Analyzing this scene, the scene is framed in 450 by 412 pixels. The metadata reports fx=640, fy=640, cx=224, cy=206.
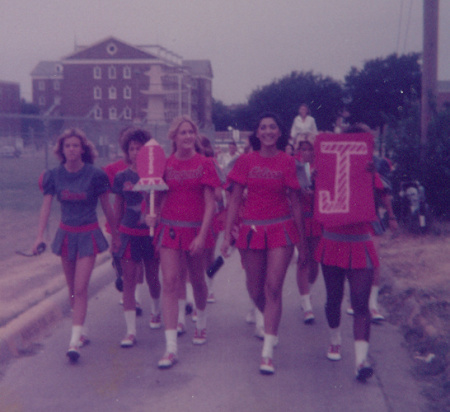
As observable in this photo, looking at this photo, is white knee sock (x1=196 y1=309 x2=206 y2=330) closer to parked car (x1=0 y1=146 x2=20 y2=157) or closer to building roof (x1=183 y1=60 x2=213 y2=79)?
parked car (x1=0 y1=146 x2=20 y2=157)

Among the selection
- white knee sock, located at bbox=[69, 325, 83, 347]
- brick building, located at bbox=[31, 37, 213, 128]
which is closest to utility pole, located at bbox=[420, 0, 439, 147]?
white knee sock, located at bbox=[69, 325, 83, 347]

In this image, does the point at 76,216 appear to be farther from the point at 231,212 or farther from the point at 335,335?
A: the point at 335,335

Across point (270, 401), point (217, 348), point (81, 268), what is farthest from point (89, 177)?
point (270, 401)

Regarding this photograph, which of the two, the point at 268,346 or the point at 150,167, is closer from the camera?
the point at 268,346

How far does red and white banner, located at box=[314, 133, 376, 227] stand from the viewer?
16.4 ft

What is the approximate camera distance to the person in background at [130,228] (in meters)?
5.96

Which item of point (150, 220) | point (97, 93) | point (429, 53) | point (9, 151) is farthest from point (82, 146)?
point (97, 93)

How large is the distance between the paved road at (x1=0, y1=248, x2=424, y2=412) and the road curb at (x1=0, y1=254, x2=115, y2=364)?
0.37 feet

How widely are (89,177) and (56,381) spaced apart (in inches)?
69.3

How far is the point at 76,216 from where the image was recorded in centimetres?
564

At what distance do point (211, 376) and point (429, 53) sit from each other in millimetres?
8877

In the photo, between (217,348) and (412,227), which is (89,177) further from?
(412,227)

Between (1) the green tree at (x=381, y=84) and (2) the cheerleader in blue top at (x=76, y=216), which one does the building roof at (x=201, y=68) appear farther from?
(2) the cheerleader in blue top at (x=76, y=216)

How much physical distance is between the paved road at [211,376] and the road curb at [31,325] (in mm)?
114
